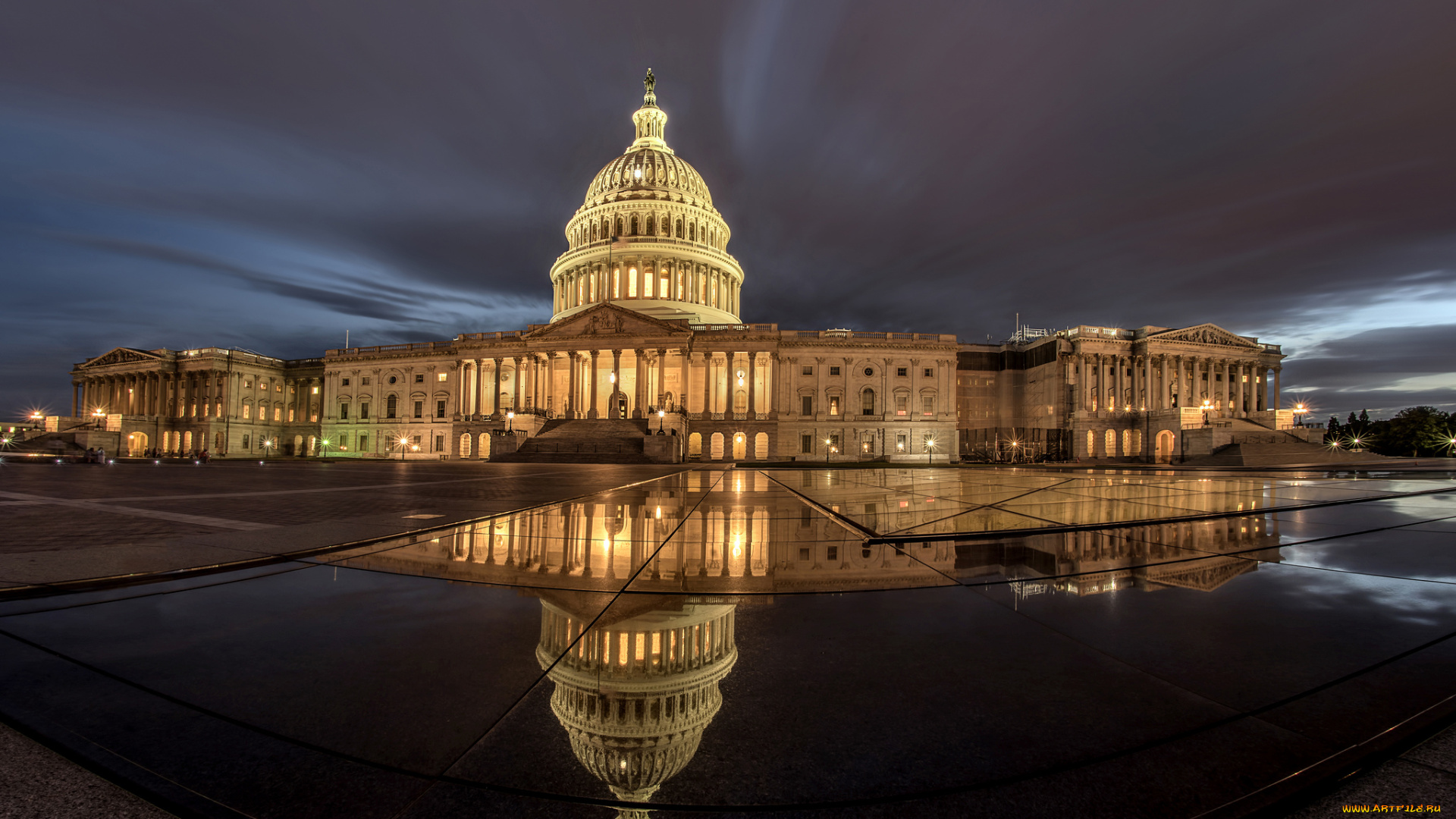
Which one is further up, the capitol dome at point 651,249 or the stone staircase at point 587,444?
the capitol dome at point 651,249

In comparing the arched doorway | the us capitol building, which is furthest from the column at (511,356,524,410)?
the arched doorway

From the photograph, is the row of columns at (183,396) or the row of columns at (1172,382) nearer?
the row of columns at (1172,382)

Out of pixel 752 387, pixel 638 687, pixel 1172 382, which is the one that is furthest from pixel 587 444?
pixel 1172 382

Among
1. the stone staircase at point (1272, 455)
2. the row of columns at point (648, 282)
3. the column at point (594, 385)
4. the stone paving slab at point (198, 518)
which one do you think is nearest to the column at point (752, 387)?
the column at point (594, 385)

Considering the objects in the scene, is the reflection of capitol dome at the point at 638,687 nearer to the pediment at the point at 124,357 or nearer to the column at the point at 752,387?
the column at the point at 752,387

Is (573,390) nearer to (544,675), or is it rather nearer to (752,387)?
(752,387)

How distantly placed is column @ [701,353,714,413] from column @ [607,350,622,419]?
32.6 ft

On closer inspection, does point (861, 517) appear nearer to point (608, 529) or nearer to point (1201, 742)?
point (608, 529)

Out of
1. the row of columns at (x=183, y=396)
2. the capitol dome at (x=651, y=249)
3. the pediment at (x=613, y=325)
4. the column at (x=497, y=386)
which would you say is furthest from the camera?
the row of columns at (x=183, y=396)

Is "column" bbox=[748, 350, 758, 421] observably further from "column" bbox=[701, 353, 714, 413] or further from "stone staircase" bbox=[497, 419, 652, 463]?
"stone staircase" bbox=[497, 419, 652, 463]

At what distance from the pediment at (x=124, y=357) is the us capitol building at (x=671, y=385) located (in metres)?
0.50

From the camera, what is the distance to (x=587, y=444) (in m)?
52.5

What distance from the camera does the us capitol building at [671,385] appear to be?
216 feet

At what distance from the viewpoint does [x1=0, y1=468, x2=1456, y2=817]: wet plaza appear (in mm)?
2080
